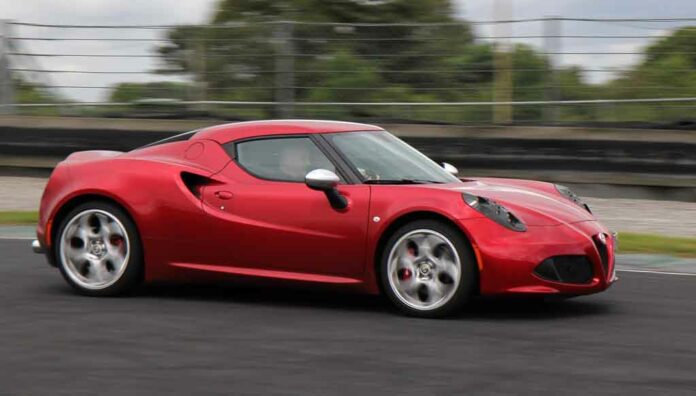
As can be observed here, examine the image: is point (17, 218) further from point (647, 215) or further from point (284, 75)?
point (647, 215)

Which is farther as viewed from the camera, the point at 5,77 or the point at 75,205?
the point at 5,77

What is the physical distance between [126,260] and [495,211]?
7.83 feet

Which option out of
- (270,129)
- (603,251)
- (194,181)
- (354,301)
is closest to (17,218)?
(194,181)

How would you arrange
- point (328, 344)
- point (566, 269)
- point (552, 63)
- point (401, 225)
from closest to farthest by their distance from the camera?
point (328, 344)
point (566, 269)
point (401, 225)
point (552, 63)

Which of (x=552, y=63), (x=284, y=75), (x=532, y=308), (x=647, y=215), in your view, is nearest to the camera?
(x=532, y=308)

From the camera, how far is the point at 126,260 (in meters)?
7.80

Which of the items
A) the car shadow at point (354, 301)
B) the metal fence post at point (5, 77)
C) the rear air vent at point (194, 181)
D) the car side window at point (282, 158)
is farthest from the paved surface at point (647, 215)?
the metal fence post at point (5, 77)

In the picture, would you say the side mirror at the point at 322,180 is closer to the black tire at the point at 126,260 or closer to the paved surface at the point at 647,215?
the black tire at the point at 126,260

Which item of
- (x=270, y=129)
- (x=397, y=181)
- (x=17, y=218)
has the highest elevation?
(x=270, y=129)

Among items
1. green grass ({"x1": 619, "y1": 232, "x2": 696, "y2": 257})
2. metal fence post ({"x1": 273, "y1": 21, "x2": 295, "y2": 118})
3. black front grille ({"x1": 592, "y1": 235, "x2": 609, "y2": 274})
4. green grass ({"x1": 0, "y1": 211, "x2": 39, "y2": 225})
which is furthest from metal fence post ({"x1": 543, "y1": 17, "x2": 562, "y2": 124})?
black front grille ({"x1": 592, "y1": 235, "x2": 609, "y2": 274})

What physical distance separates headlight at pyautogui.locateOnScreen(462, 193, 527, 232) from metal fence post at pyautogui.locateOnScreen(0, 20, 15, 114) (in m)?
11.9

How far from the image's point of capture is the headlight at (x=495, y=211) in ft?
22.9

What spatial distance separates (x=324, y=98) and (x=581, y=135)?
3.59m

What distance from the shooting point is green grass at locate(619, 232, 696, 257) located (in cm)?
1052
